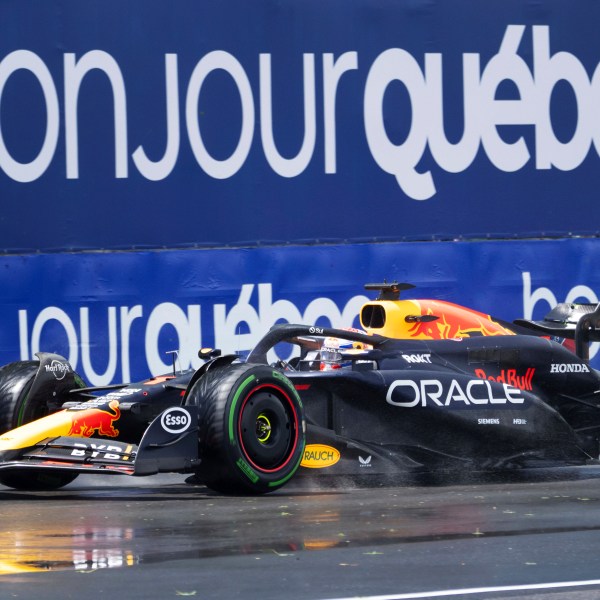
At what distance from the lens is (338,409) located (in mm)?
10562

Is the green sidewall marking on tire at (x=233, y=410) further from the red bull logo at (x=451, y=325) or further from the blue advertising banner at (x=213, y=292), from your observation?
the blue advertising banner at (x=213, y=292)

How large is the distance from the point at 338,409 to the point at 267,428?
72cm

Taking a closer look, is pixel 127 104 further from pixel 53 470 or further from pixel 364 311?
pixel 53 470

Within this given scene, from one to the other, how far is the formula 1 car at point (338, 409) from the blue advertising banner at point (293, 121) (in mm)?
2558

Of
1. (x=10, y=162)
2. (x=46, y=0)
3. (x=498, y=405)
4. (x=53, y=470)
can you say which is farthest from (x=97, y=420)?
(x=46, y=0)

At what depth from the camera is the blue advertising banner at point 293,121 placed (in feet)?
44.2

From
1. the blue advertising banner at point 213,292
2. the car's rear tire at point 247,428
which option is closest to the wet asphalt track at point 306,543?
the car's rear tire at point 247,428

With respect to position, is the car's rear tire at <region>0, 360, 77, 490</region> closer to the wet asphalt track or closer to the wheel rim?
the wet asphalt track

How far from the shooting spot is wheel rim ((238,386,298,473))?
9820mm

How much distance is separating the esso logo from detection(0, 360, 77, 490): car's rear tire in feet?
4.95

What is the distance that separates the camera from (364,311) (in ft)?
38.2

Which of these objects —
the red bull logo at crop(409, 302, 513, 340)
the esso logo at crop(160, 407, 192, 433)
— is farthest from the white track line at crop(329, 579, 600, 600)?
the red bull logo at crop(409, 302, 513, 340)

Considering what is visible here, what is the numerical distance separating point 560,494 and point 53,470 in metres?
3.30

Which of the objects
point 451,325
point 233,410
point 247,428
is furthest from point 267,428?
point 451,325
